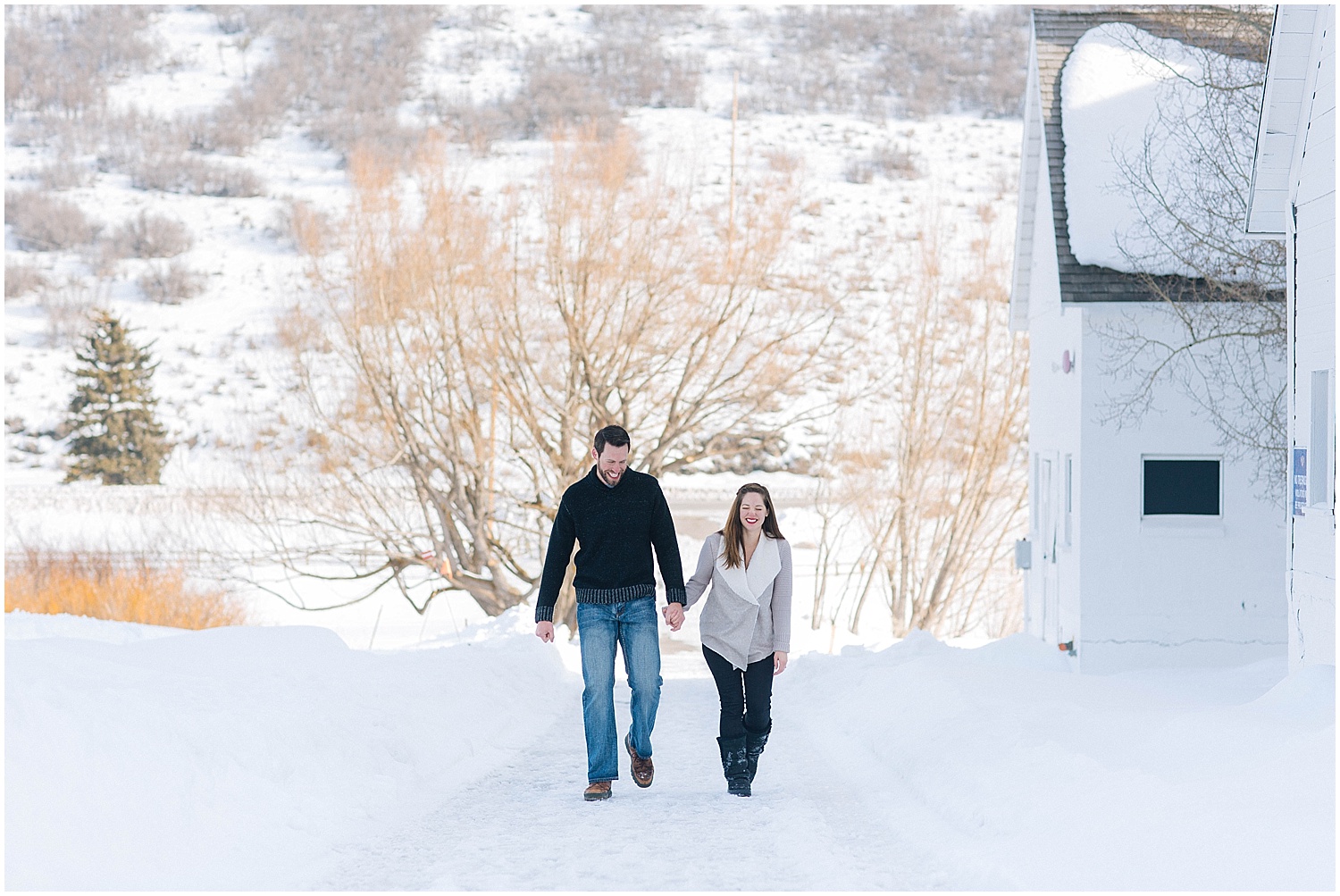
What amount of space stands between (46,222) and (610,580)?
84188 millimetres

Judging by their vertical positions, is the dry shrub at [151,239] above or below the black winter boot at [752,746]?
above

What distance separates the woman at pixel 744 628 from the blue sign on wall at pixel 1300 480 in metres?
5.30

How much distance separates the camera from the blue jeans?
8156 millimetres

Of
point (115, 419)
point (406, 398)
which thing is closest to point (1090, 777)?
point (406, 398)

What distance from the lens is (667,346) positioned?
2586 centimetres

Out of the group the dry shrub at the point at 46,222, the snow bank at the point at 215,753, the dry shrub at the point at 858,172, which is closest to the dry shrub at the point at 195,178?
the dry shrub at the point at 46,222

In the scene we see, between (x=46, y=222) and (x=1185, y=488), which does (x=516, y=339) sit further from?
(x=46, y=222)

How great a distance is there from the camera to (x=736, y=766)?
8344 millimetres

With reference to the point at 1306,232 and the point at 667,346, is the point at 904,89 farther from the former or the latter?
the point at 1306,232

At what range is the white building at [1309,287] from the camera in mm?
10641

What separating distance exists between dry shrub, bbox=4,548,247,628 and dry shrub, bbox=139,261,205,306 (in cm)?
4922

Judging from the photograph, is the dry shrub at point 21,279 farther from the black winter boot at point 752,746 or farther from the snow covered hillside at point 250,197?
the black winter boot at point 752,746

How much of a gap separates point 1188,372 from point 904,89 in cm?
9424

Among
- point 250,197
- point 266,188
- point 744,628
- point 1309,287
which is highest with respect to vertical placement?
point 266,188
